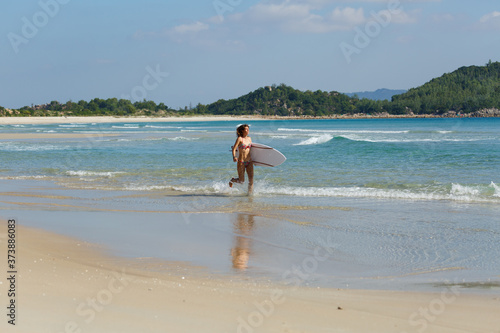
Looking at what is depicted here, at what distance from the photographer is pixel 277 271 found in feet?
19.1

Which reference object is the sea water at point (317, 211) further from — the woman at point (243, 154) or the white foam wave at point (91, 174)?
the woman at point (243, 154)

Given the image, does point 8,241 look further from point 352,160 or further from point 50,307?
point 352,160

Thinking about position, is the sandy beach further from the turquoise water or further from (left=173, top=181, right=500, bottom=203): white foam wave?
the turquoise water

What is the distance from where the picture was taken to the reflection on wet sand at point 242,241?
6.22m

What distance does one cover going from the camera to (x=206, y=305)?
4566mm

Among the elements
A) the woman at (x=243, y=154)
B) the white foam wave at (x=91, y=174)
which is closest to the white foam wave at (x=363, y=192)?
the woman at (x=243, y=154)

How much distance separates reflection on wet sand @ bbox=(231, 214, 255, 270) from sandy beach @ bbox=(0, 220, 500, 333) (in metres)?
0.70

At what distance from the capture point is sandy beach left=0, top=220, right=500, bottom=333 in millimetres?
4125

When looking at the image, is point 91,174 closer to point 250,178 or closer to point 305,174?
point 250,178

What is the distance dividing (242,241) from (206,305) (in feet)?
9.48

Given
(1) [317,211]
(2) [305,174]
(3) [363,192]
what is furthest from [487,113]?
(1) [317,211]

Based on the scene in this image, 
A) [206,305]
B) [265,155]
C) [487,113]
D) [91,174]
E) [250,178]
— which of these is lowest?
[91,174]

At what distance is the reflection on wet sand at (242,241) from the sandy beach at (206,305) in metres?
0.70

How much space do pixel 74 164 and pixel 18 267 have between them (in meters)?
15.7
